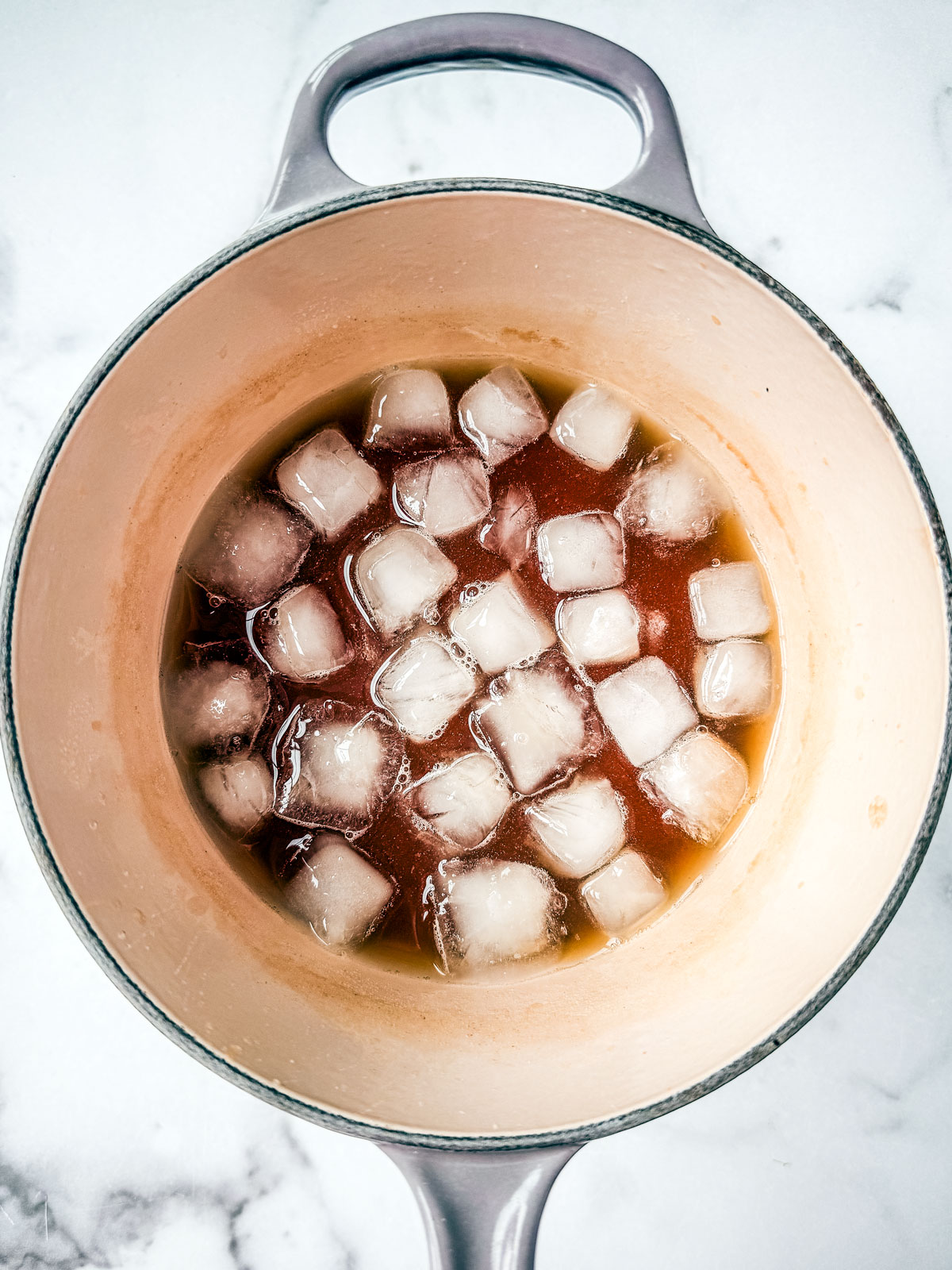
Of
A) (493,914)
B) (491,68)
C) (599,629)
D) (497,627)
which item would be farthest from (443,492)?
(493,914)

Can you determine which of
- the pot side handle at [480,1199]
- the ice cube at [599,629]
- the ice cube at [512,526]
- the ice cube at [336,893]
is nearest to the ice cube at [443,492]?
the ice cube at [512,526]

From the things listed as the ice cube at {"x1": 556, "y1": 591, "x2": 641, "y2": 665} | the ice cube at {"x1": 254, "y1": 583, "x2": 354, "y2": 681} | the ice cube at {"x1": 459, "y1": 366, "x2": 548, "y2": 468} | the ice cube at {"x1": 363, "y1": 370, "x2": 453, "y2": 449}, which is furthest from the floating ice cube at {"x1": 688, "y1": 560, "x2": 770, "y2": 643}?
the ice cube at {"x1": 254, "y1": 583, "x2": 354, "y2": 681}

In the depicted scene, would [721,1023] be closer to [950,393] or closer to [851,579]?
[851,579]

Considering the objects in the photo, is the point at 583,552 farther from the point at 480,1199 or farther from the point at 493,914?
the point at 480,1199

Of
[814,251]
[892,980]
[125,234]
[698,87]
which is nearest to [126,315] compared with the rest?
[125,234]

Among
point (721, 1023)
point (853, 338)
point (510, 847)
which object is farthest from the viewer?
point (853, 338)

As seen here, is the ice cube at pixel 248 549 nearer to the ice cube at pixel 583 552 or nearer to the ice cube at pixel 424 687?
the ice cube at pixel 424 687
